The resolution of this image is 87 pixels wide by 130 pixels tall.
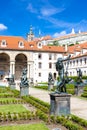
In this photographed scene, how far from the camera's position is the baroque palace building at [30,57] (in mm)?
62188

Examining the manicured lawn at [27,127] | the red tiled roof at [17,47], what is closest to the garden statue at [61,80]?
the manicured lawn at [27,127]

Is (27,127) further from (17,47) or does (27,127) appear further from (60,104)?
(17,47)

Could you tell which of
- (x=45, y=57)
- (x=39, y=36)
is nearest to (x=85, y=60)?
(x=45, y=57)

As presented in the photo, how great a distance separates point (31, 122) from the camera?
12164mm

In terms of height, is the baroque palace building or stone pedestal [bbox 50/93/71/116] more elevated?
the baroque palace building

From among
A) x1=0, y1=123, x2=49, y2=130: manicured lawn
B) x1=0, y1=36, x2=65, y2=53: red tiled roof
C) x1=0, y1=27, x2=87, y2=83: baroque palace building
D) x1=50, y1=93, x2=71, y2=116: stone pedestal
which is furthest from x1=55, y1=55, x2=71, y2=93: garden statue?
x1=0, y1=36, x2=65, y2=53: red tiled roof

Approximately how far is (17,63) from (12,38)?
695cm

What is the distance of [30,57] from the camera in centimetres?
6462

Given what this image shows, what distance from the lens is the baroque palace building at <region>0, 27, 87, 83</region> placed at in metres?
62.2

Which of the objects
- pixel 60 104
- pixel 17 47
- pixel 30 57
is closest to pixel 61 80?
pixel 60 104

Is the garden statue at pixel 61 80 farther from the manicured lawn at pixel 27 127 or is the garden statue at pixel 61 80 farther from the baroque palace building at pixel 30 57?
the baroque palace building at pixel 30 57

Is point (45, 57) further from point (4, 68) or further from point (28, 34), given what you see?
point (28, 34)

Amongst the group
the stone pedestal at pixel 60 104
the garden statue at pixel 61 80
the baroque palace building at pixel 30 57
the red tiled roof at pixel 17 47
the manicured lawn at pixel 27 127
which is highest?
the red tiled roof at pixel 17 47

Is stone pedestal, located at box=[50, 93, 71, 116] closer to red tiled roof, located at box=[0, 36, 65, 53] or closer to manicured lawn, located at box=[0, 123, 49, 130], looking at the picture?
manicured lawn, located at box=[0, 123, 49, 130]
